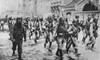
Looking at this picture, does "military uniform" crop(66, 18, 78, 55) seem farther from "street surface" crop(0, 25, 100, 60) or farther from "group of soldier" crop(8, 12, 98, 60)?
"street surface" crop(0, 25, 100, 60)

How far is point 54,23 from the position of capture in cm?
285

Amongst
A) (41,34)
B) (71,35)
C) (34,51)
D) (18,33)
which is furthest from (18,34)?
(71,35)

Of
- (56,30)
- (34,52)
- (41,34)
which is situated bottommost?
(34,52)

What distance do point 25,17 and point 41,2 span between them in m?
0.58

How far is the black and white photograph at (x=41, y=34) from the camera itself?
245 cm

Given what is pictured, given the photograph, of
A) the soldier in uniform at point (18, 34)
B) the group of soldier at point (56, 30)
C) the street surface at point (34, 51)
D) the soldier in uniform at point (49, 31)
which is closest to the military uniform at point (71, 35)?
the group of soldier at point (56, 30)

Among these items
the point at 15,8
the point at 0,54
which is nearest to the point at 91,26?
the point at 15,8

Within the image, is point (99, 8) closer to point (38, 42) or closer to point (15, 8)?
point (38, 42)

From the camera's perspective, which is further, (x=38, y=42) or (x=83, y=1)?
(x=83, y=1)

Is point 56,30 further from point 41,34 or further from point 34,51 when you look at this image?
point 34,51

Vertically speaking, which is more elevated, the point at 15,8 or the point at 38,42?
the point at 15,8

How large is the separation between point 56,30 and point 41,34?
419 millimetres

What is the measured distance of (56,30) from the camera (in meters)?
2.65

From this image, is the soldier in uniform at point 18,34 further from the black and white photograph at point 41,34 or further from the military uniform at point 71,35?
the military uniform at point 71,35
